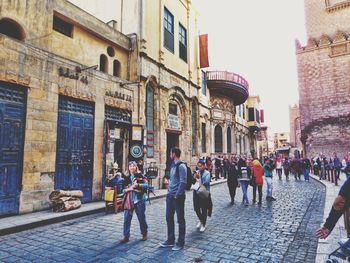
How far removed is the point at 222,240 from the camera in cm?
505

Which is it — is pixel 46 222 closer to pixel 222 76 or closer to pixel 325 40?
pixel 222 76

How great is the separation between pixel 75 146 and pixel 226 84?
16106mm

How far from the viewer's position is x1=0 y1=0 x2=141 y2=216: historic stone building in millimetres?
7141

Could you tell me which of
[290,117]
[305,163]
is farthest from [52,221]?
[290,117]

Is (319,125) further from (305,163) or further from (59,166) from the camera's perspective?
(59,166)

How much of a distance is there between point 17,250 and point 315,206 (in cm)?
865

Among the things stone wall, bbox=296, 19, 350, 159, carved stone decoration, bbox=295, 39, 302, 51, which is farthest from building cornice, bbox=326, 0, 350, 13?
carved stone decoration, bbox=295, 39, 302, 51

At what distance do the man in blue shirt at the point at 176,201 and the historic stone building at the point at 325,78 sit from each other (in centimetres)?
2679

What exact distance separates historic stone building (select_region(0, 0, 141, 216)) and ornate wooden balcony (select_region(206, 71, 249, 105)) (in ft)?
37.6

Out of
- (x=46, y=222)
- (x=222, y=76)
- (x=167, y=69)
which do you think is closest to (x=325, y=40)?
(x=222, y=76)

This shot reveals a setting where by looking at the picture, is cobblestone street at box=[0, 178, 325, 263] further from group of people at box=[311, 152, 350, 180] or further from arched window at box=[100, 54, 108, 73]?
group of people at box=[311, 152, 350, 180]

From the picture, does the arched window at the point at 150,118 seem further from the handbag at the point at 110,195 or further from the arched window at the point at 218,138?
the arched window at the point at 218,138

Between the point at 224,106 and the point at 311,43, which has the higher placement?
the point at 311,43

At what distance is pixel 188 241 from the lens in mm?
5008
